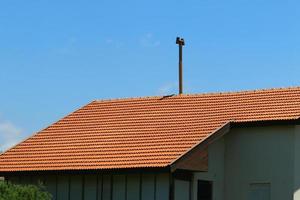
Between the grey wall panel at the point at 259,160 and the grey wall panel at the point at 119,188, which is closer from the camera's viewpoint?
the grey wall panel at the point at 119,188

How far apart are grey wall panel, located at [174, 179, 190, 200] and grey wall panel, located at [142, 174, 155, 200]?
0.74 m

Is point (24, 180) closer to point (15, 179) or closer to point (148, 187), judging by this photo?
point (15, 179)

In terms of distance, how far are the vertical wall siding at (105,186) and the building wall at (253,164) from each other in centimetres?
200

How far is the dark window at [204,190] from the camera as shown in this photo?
2882cm

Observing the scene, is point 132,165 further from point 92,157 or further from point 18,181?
point 18,181

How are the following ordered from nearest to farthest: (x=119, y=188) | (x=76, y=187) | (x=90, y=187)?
(x=119, y=188)
(x=90, y=187)
(x=76, y=187)

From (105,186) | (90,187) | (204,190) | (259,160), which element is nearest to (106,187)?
(105,186)

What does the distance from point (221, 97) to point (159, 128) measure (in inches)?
148

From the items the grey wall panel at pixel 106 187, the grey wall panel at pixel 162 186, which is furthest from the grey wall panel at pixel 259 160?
the grey wall panel at pixel 106 187

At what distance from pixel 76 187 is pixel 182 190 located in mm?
3555

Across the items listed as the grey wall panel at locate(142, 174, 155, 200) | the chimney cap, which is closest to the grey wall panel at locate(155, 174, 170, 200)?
the grey wall panel at locate(142, 174, 155, 200)

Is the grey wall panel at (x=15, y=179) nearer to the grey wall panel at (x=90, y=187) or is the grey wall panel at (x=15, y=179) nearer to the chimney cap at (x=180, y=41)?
the grey wall panel at (x=90, y=187)

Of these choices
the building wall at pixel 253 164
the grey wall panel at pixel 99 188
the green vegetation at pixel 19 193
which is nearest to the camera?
the green vegetation at pixel 19 193

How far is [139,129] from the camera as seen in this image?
30.0 m
